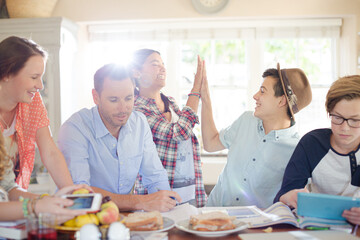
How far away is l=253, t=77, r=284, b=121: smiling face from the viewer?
204 centimetres

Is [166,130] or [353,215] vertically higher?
[166,130]

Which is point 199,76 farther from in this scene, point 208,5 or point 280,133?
point 208,5

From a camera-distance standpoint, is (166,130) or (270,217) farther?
(166,130)

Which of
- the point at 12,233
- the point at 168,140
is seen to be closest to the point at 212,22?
the point at 168,140

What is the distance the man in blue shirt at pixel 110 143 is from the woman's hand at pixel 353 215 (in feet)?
2.48

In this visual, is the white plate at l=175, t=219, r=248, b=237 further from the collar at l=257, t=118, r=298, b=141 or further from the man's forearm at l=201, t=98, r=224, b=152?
the man's forearm at l=201, t=98, r=224, b=152

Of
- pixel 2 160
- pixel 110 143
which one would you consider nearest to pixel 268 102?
pixel 110 143

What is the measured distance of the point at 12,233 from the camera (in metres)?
1.25

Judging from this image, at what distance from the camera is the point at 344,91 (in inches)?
65.7

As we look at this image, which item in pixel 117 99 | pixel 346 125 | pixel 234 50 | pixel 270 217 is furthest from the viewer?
pixel 234 50

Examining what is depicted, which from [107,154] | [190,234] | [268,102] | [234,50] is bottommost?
[190,234]

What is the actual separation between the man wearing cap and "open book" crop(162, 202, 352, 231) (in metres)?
0.35

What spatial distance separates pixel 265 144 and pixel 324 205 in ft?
2.17

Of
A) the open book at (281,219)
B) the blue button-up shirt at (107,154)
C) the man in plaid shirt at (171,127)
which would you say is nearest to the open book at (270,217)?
the open book at (281,219)
